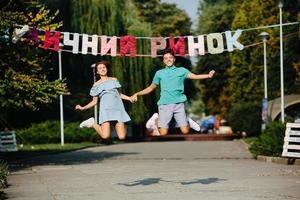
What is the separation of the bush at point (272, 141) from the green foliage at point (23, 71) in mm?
8030

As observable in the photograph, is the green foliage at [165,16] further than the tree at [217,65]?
Yes

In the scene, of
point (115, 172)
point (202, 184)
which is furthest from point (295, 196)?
point (115, 172)

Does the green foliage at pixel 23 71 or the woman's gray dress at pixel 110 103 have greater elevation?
the green foliage at pixel 23 71

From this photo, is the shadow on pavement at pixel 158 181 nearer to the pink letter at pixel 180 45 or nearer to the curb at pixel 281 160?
the pink letter at pixel 180 45

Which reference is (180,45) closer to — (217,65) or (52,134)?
(52,134)

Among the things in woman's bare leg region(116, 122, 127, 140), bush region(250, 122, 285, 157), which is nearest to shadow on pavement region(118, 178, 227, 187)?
woman's bare leg region(116, 122, 127, 140)

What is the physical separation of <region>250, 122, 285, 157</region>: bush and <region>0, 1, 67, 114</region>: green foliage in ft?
26.3

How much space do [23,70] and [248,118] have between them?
35.4 metres

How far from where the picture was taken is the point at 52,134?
166 feet

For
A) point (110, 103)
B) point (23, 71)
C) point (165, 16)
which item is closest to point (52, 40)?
point (23, 71)

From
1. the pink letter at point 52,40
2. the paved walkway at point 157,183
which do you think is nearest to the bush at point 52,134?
the pink letter at point 52,40

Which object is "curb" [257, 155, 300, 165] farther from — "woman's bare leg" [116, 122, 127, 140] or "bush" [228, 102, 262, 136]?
"bush" [228, 102, 262, 136]

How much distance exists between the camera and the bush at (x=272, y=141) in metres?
25.9

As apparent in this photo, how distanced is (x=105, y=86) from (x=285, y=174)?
22.7 feet
